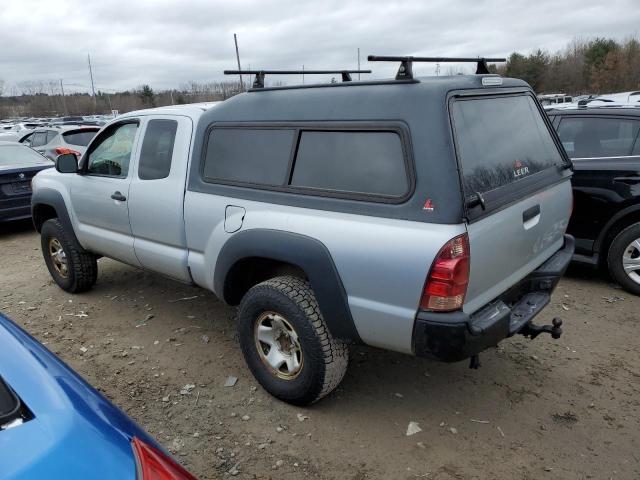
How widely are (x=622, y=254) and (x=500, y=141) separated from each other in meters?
2.61

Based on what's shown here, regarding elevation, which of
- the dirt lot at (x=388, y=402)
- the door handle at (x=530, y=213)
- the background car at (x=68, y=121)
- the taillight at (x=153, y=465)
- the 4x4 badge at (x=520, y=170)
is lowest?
the dirt lot at (x=388, y=402)

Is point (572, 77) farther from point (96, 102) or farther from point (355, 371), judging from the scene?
point (355, 371)

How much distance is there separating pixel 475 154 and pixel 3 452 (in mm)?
2341

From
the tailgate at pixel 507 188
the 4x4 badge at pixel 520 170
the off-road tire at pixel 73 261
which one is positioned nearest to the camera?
the tailgate at pixel 507 188

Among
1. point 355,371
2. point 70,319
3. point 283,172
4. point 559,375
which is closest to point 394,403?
point 355,371

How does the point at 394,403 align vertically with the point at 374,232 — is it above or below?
below

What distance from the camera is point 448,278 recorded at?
2430mm

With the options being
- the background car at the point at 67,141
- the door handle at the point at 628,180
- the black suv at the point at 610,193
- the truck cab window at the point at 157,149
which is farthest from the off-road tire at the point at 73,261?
the background car at the point at 67,141

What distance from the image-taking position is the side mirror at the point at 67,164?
4613mm

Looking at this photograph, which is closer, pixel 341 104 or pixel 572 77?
pixel 341 104

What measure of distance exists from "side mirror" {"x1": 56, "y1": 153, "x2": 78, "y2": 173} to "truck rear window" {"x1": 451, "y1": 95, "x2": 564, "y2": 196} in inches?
139

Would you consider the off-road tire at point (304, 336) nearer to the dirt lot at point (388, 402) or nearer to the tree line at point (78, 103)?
the dirt lot at point (388, 402)

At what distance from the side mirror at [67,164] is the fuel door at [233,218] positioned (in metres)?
2.10

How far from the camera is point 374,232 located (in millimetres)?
2605
